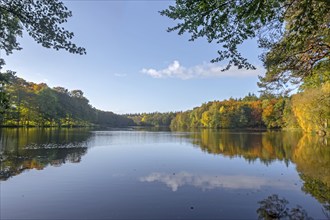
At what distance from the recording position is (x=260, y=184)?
12133 mm

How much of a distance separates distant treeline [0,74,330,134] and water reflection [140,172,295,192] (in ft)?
80.2

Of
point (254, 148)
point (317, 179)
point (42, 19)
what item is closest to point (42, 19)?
point (42, 19)

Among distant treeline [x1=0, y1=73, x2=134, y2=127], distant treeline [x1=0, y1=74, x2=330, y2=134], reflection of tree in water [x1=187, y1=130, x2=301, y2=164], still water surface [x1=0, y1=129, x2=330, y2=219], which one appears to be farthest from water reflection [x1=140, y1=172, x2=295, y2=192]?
distant treeline [x1=0, y1=73, x2=134, y2=127]

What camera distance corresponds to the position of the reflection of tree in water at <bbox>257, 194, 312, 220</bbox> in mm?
7645

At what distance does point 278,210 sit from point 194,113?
130 meters

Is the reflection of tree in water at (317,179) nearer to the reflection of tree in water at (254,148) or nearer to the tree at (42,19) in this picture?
the reflection of tree in water at (254,148)

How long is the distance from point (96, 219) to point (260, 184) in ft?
26.8

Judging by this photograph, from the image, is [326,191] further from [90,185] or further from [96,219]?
[90,185]

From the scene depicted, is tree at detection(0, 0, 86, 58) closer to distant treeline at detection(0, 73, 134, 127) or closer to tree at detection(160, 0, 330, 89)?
tree at detection(160, 0, 330, 89)

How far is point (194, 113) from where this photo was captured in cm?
13725

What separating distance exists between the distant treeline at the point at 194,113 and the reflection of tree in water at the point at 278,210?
27563 millimetres

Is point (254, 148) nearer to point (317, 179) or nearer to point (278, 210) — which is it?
point (317, 179)

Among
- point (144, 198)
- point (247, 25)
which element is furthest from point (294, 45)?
point (144, 198)

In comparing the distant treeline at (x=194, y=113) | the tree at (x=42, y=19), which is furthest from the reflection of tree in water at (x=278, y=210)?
the distant treeline at (x=194, y=113)
